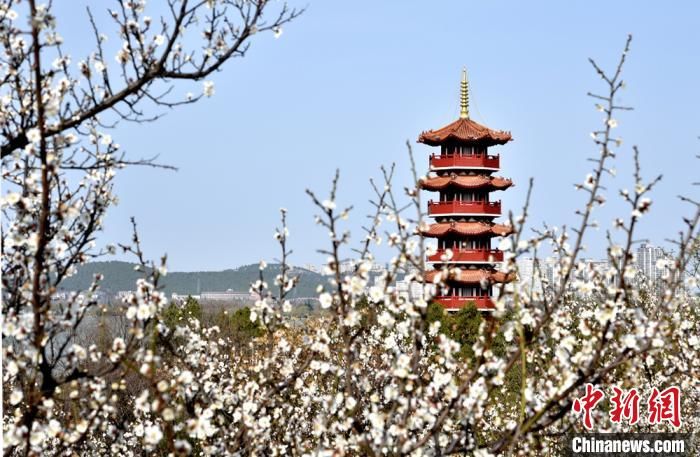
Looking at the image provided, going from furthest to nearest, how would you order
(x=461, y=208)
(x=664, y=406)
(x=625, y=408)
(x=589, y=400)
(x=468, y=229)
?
(x=461, y=208)
(x=468, y=229)
(x=664, y=406)
(x=625, y=408)
(x=589, y=400)

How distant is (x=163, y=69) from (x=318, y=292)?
1.86 m

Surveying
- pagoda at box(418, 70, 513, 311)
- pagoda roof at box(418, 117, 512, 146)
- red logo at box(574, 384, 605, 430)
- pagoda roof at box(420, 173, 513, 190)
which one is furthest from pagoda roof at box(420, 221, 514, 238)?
red logo at box(574, 384, 605, 430)

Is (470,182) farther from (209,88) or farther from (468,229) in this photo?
(209,88)

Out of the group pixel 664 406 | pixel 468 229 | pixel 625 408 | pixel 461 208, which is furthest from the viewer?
pixel 461 208

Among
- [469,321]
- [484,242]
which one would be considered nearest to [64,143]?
[469,321]

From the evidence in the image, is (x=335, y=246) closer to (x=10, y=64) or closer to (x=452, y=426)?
(x=452, y=426)

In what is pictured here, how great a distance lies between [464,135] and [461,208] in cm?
324

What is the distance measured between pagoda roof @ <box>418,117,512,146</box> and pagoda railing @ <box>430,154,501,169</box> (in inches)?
24.6

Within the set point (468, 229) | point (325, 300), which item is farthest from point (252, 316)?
point (468, 229)

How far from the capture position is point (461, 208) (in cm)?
3847

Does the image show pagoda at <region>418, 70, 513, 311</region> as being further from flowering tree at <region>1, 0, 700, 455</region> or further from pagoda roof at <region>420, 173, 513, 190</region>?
flowering tree at <region>1, 0, 700, 455</region>

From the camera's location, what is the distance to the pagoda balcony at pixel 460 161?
3888 cm

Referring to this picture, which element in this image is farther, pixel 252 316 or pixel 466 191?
pixel 466 191

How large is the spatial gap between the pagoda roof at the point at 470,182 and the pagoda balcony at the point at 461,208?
752 millimetres
